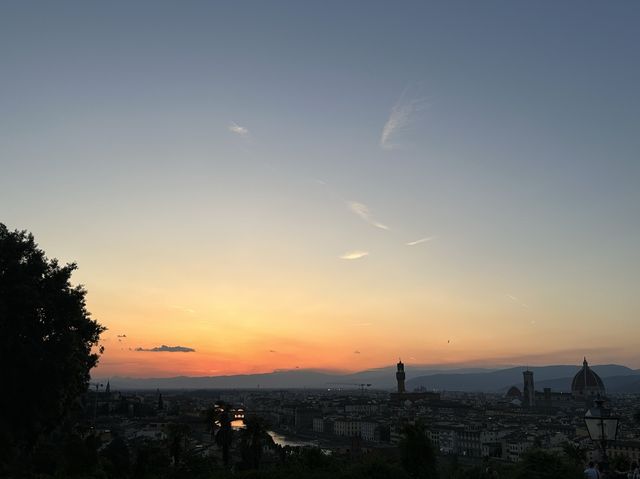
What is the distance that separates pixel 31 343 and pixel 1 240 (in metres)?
5.10

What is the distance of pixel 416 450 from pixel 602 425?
115ft

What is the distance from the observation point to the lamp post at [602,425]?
35.3 ft

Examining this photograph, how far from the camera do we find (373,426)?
13088 centimetres

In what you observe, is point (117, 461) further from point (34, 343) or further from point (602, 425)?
point (602, 425)

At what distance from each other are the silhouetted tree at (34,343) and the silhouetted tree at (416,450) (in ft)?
81.9

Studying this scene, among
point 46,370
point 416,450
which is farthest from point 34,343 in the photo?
point 416,450

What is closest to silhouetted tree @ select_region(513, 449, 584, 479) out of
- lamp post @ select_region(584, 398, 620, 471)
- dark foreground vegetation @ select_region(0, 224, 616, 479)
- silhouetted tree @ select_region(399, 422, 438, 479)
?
dark foreground vegetation @ select_region(0, 224, 616, 479)

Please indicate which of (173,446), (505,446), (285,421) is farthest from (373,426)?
(173,446)

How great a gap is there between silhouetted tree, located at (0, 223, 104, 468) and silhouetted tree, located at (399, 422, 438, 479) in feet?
81.9

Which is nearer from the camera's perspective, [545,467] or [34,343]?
[545,467]

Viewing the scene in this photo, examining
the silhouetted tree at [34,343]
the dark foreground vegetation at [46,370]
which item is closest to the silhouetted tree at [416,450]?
the dark foreground vegetation at [46,370]

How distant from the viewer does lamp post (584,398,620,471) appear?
10750mm

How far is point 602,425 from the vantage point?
10781mm

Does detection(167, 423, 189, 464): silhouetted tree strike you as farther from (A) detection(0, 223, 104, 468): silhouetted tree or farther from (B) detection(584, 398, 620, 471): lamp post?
(B) detection(584, 398, 620, 471): lamp post
